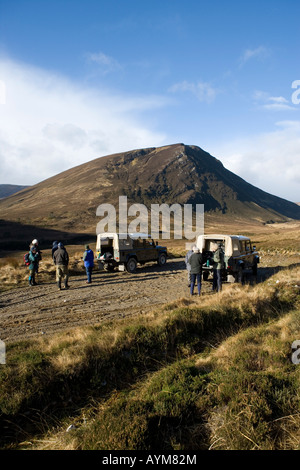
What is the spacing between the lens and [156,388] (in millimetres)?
4535

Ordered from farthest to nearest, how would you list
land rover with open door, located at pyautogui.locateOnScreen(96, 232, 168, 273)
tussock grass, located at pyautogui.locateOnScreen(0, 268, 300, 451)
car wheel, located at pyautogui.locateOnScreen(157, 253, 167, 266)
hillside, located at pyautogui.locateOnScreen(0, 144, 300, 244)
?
hillside, located at pyautogui.locateOnScreen(0, 144, 300, 244), car wheel, located at pyautogui.locateOnScreen(157, 253, 167, 266), land rover with open door, located at pyautogui.locateOnScreen(96, 232, 168, 273), tussock grass, located at pyautogui.locateOnScreen(0, 268, 300, 451)

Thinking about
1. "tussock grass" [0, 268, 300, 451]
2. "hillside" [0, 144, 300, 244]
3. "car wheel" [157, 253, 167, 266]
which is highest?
"hillside" [0, 144, 300, 244]

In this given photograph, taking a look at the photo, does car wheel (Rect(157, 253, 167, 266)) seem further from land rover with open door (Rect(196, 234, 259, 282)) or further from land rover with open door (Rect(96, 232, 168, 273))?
land rover with open door (Rect(196, 234, 259, 282))

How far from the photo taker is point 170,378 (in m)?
4.71

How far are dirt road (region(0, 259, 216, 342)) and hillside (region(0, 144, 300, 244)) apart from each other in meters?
81.8

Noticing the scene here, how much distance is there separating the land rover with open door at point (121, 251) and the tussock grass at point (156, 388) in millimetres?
8378

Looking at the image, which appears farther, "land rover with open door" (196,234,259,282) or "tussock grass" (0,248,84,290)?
"tussock grass" (0,248,84,290)

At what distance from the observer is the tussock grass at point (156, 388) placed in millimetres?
3482

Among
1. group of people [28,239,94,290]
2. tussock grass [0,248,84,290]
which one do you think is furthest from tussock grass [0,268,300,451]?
tussock grass [0,248,84,290]

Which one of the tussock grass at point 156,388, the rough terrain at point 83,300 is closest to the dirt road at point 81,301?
the rough terrain at point 83,300

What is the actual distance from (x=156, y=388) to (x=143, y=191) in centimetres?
14180

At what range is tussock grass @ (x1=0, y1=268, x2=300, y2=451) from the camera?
348 cm

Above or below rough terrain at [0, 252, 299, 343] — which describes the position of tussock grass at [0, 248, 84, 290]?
above
